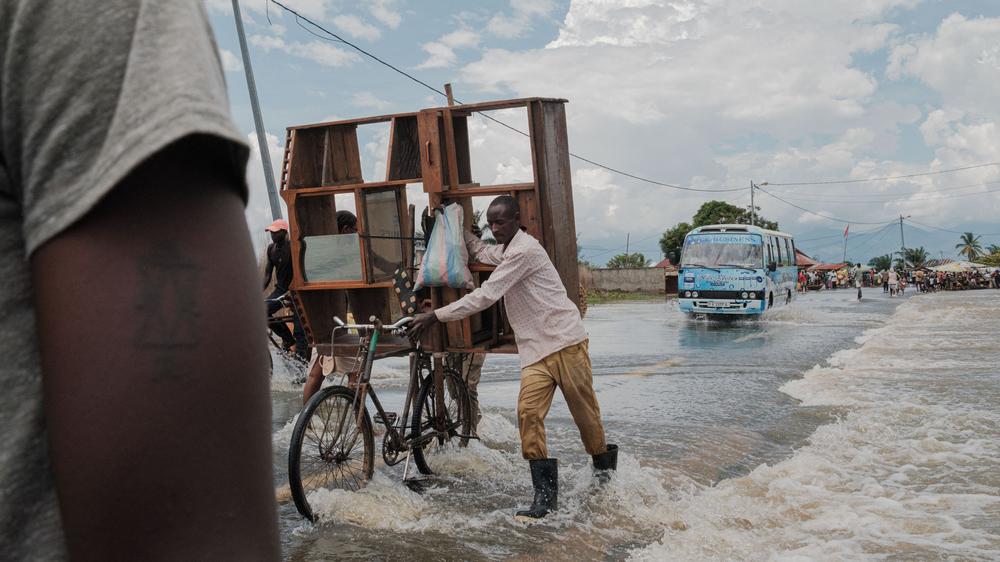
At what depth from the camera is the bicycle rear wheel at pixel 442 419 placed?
5949 millimetres

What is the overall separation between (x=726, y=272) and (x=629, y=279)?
23821mm

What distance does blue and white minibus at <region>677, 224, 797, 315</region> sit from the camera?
66.9 ft

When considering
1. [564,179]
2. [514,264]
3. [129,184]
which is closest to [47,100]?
[129,184]

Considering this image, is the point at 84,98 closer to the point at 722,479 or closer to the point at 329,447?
the point at 329,447

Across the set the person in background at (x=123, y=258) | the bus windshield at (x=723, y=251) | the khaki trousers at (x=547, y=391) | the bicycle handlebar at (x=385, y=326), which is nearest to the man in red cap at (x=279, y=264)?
the bicycle handlebar at (x=385, y=326)

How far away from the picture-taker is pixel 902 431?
7574 mm

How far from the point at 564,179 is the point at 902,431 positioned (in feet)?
14.6

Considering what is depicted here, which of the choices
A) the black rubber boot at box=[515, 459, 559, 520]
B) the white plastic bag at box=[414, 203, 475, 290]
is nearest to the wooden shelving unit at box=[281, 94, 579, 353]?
the white plastic bag at box=[414, 203, 475, 290]

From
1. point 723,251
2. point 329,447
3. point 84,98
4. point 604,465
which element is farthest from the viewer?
point 723,251

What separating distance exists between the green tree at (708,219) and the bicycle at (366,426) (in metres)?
53.9

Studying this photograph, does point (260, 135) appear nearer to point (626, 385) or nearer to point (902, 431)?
point (626, 385)

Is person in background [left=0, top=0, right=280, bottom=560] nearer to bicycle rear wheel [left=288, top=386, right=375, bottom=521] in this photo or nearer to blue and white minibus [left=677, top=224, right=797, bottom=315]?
bicycle rear wheel [left=288, top=386, right=375, bottom=521]

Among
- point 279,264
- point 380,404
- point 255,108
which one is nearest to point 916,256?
point 255,108

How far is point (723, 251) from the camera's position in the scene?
20.8m
